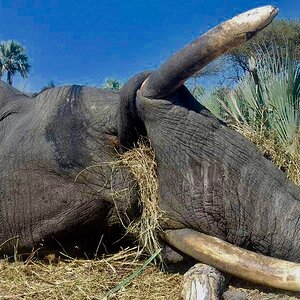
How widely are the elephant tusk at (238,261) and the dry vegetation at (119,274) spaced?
14cm

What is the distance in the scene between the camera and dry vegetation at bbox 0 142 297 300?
352 cm

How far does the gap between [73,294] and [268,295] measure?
3.70 ft

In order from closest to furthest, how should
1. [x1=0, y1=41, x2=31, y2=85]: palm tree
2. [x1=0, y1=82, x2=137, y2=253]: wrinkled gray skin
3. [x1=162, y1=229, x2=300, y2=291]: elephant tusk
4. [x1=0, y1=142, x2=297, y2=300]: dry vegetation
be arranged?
[x1=162, y1=229, x2=300, y2=291]: elephant tusk → [x1=0, y1=142, x2=297, y2=300]: dry vegetation → [x1=0, y1=82, x2=137, y2=253]: wrinkled gray skin → [x1=0, y1=41, x2=31, y2=85]: palm tree

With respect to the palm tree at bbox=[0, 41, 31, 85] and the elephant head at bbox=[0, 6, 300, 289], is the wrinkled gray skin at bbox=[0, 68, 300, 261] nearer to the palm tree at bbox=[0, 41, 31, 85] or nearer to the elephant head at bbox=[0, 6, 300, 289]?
the elephant head at bbox=[0, 6, 300, 289]

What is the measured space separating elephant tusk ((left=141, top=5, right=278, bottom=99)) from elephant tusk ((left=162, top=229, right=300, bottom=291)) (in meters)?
0.87

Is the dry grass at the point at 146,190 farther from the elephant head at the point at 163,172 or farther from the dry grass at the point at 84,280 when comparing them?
the dry grass at the point at 84,280

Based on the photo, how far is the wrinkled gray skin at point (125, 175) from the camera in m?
3.43

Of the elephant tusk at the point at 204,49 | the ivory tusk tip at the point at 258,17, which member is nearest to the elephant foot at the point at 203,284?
the elephant tusk at the point at 204,49

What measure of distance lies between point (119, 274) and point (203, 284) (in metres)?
0.72

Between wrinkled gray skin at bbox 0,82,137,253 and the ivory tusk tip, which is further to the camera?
wrinkled gray skin at bbox 0,82,137,253

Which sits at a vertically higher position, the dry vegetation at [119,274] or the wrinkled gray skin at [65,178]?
the wrinkled gray skin at [65,178]

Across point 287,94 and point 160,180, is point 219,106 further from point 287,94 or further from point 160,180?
point 160,180

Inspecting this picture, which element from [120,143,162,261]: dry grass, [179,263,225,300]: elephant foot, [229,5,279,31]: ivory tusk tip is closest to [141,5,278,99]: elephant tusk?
[229,5,279,31]: ivory tusk tip

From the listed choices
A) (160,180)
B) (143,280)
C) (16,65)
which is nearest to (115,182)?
(160,180)
